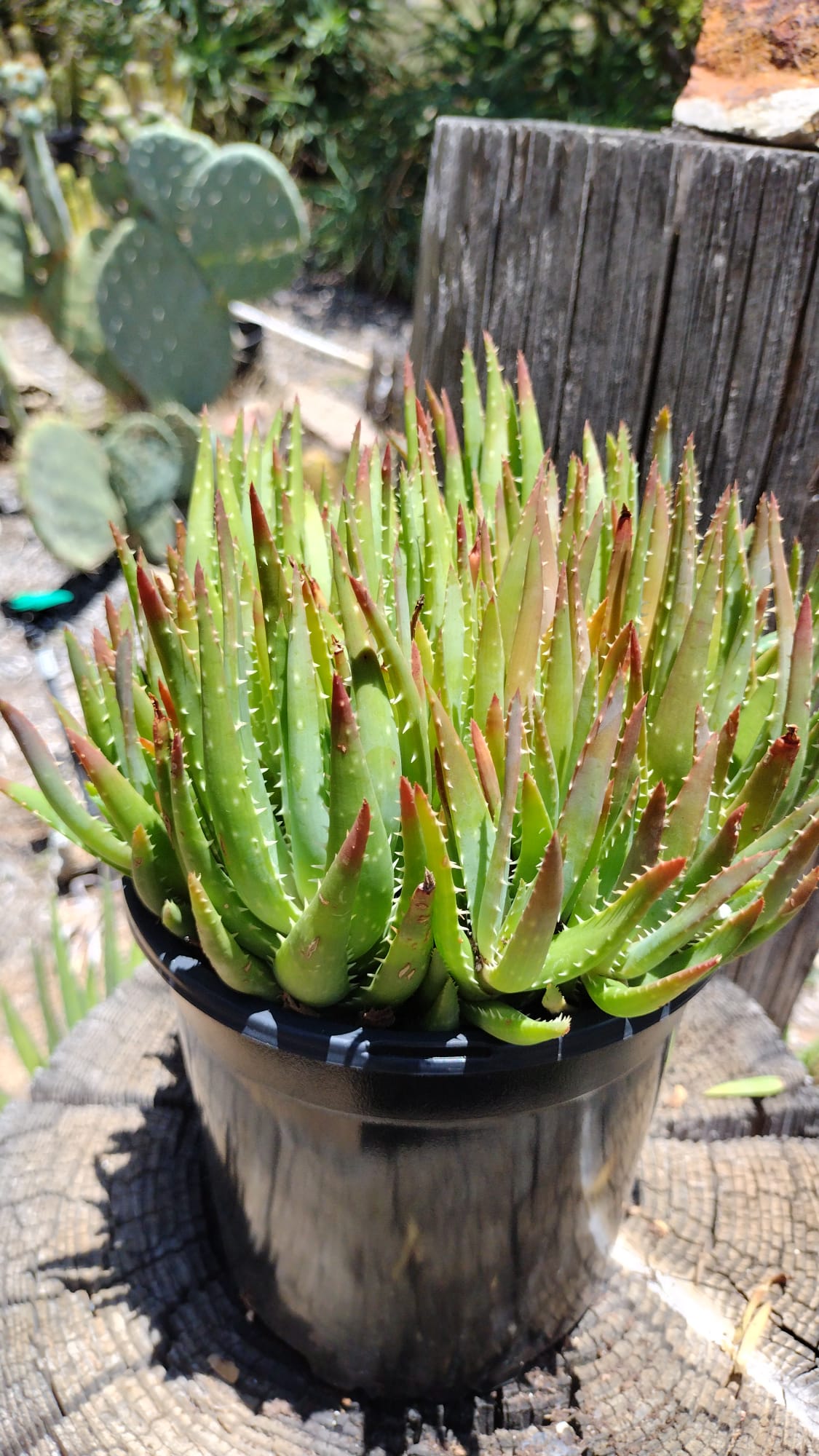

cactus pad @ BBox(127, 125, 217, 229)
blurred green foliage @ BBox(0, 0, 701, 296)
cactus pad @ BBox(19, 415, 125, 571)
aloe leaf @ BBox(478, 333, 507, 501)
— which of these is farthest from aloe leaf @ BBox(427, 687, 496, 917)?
blurred green foliage @ BBox(0, 0, 701, 296)

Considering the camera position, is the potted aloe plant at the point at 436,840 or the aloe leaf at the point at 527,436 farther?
the aloe leaf at the point at 527,436

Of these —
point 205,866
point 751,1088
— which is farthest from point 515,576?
point 751,1088

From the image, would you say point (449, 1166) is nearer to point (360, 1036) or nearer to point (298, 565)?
point (360, 1036)

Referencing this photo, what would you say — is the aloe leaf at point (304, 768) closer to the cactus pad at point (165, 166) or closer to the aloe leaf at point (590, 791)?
the aloe leaf at point (590, 791)

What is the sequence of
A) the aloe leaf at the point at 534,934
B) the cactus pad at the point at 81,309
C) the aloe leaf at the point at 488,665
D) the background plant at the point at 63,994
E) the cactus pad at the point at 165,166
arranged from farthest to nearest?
the cactus pad at the point at 81,309 < the cactus pad at the point at 165,166 < the background plant at the point at 63,994 < the aloe leaf at the point at 488,665 < the aloe leaf at the point at 534,934

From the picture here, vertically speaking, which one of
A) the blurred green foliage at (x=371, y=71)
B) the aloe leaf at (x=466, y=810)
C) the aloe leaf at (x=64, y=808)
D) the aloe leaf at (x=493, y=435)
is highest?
the blurred green foliage at (x=371, y=71)

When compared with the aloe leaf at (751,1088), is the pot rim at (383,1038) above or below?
above

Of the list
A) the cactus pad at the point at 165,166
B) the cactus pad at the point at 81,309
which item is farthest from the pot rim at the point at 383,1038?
the cactus pad at the point at 81,309
